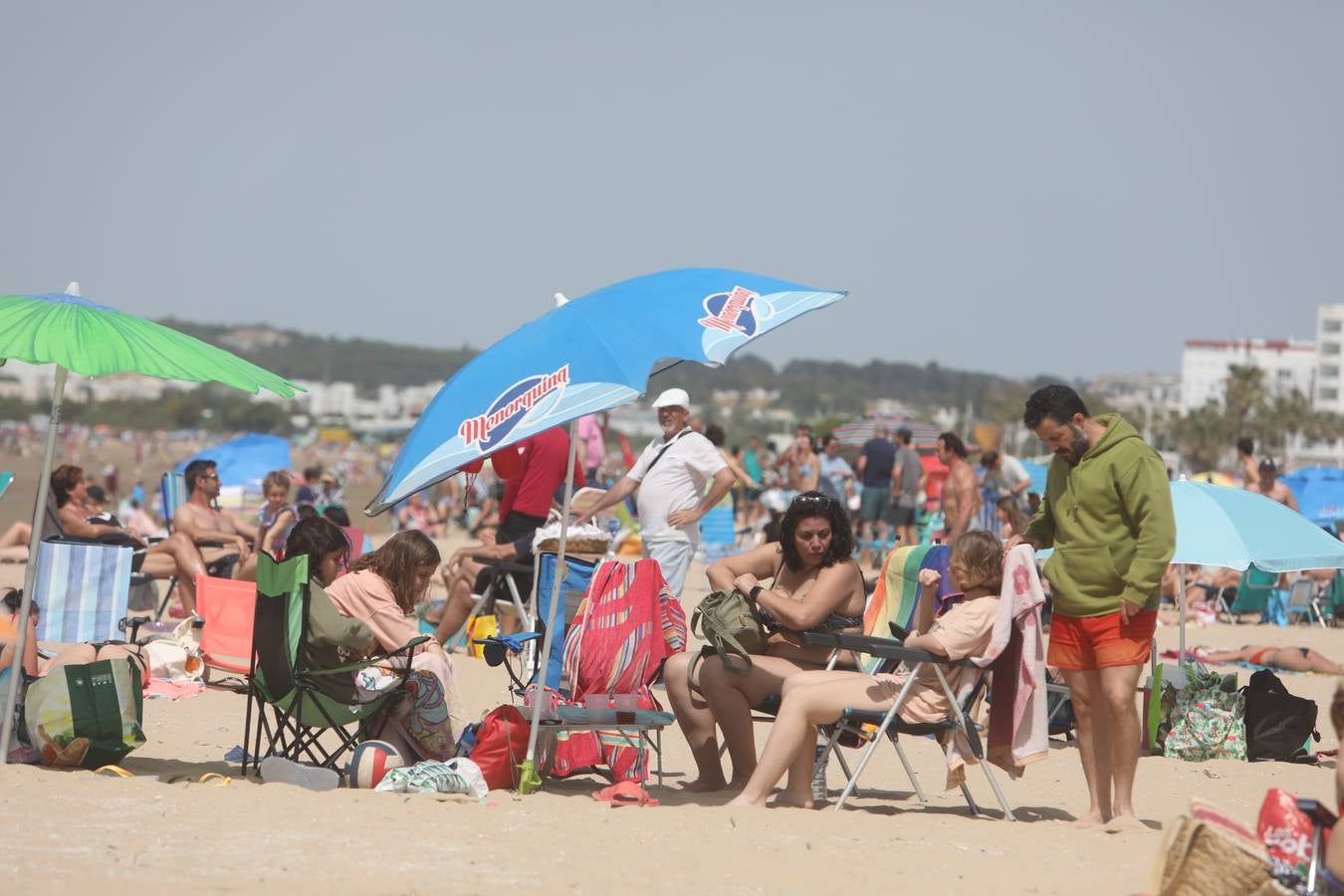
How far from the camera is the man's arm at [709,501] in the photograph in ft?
27.1

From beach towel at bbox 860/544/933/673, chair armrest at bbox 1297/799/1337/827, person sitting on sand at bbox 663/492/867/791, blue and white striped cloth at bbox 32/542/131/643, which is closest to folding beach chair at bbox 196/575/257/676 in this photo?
blue and white striped cloth at bbox 32/542/131/643

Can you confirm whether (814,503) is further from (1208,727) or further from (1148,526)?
(1208,727)

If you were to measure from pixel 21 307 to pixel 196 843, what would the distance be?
2020 millimetres

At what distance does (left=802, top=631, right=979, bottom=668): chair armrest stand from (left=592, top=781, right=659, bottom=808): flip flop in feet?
2.63

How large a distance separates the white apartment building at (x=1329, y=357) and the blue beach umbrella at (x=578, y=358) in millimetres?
125341

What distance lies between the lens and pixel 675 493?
329 inches

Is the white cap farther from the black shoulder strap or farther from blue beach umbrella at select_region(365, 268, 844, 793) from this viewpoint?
blue beach umbrella at select_region(365, 268, 844, 793)

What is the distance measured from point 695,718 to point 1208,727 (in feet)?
8.85

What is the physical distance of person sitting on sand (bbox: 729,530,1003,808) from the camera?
18.2ft

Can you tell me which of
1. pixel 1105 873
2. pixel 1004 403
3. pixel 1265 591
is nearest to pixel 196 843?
pixel 1105 873

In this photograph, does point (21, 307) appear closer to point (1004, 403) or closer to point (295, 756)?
point (295, 756)

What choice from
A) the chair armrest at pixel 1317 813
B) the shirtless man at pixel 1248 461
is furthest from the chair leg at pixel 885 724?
the shirtless man at pixel 1248 461

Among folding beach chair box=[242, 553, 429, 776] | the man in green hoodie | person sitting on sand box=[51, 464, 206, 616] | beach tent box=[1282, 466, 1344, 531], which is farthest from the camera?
beach tent box=[1282, 466, 1344, 531]

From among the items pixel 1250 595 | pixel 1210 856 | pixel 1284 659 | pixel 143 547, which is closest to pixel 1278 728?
pixel 1284 659
